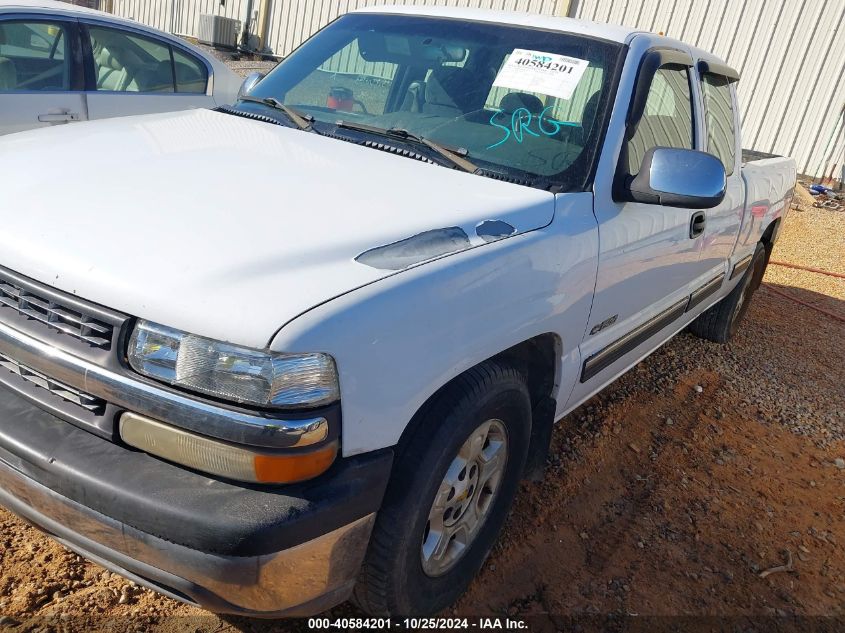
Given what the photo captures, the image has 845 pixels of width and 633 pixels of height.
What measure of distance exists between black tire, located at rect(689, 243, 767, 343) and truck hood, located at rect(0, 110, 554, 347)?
3273 mm

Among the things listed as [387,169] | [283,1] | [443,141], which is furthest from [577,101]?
[283,1]

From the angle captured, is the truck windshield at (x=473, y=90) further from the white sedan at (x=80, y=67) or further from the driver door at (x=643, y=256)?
the white sedan at (x=80, y=67)

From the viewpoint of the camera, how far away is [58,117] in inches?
183

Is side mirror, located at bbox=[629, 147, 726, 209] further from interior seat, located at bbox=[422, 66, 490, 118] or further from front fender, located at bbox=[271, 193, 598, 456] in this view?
interior seat, located at bbox=[422, 66, 490, 118]

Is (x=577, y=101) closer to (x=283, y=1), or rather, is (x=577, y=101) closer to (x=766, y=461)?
(x=766, y=461)

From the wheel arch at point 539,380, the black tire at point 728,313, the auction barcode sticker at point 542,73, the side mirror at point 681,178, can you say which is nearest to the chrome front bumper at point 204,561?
the wheel arch at point 539,380

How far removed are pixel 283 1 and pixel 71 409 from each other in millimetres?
14023

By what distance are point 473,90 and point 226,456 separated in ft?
6.18

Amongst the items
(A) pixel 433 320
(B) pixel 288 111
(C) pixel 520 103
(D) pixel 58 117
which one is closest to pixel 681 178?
(C) pixel 520 103

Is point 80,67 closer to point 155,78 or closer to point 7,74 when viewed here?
point 7,74

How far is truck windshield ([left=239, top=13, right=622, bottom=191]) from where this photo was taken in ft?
8.96

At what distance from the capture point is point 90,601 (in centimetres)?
228

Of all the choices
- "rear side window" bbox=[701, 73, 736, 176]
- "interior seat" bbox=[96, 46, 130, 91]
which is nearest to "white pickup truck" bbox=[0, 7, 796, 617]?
"rear side window" bbox=[701, 73, 736, 176]

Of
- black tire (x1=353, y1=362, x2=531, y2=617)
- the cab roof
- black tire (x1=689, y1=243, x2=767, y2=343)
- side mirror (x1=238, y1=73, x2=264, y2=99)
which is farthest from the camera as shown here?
black tire (x1=689, y1=243, x2=767, y2=343)
